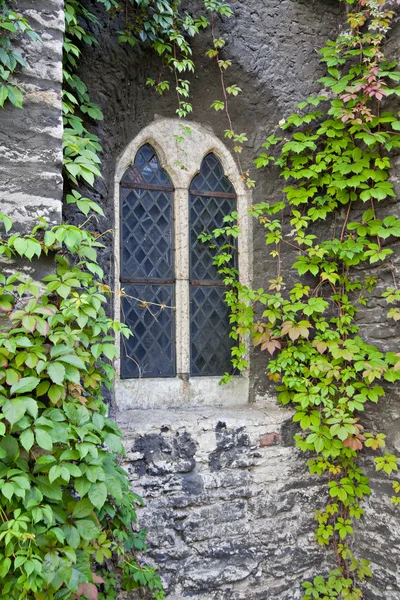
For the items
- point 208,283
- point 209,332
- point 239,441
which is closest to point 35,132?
point 208,283

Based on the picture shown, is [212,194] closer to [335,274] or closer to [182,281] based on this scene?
[182,281]

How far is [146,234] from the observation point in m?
3.12

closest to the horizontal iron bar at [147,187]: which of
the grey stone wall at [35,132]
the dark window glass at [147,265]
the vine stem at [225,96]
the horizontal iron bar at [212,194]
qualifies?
the dark window glass at [147,265]

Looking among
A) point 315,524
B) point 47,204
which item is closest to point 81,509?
point 47,204

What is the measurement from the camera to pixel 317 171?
9.98ft

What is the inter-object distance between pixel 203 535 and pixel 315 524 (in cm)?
74

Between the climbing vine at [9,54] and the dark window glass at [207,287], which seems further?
the dark window glass at [207,287]

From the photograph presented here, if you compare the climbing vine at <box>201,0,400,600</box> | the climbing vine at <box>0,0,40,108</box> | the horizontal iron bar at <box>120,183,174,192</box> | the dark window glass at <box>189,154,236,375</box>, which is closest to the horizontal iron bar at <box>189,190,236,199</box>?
the dark window glass at <box>189,154,236,375</box>

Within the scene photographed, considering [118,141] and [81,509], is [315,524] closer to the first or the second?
[81,509]

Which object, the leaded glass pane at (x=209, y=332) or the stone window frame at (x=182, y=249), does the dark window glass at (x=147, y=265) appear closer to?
the stone window frame at (x=182, y=249)

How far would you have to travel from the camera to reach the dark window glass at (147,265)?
303 cm

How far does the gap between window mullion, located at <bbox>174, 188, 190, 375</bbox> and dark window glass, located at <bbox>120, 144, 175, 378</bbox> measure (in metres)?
0.04

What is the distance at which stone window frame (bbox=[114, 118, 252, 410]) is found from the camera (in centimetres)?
300

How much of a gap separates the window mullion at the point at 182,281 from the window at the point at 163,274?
0.10ft
